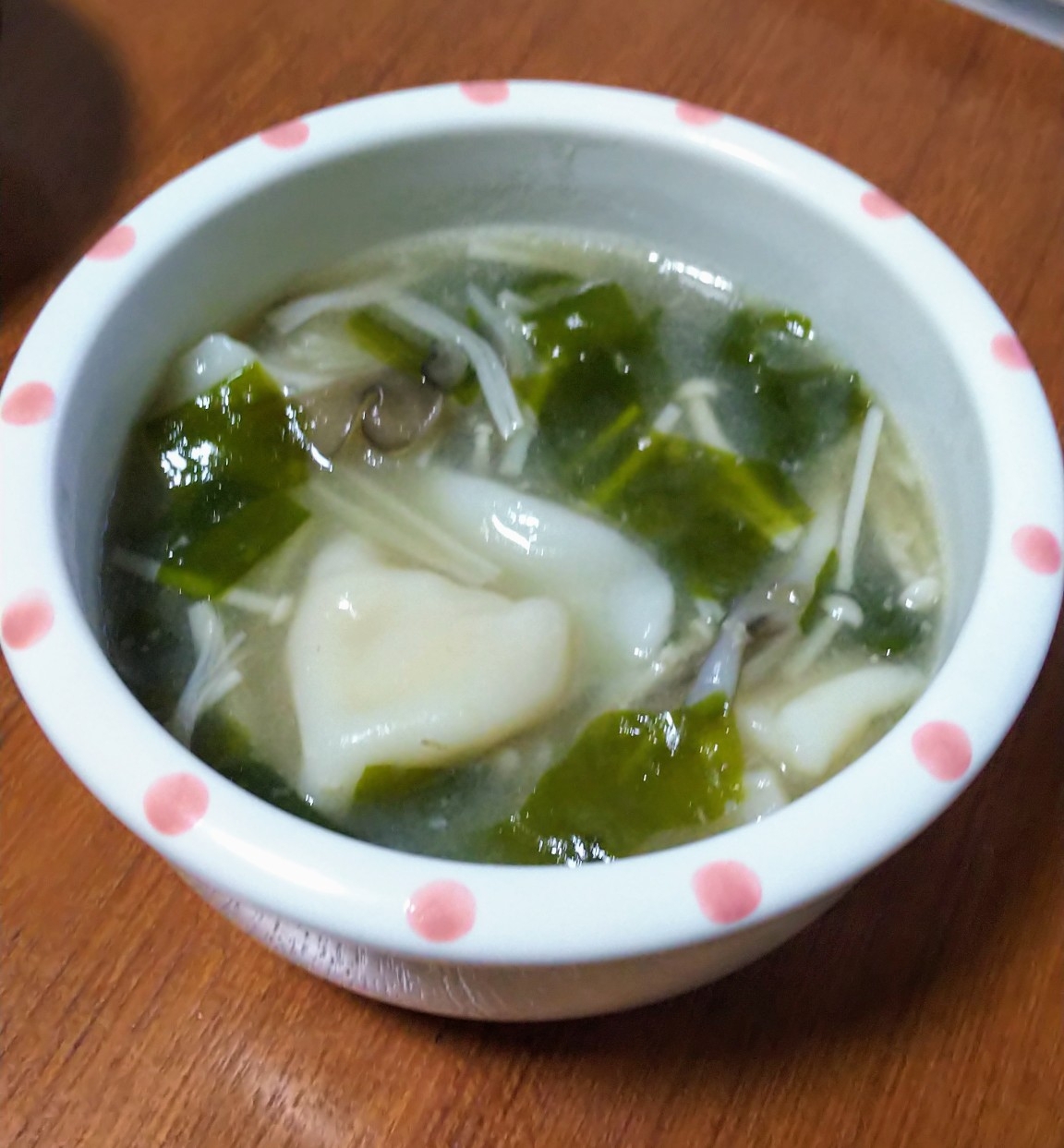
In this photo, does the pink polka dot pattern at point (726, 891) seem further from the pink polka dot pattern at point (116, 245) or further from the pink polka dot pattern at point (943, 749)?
the pink polka dot pattern at point (116, 245)

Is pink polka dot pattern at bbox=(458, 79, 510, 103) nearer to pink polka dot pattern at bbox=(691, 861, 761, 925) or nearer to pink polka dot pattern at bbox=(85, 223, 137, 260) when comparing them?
pink polka dot pattern at bbox=(85, 223, 137, 260)

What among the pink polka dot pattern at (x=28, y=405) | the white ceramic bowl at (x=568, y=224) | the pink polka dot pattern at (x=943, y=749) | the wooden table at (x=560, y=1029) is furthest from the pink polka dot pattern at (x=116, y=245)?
the pink polka dot pattern at (x=943, y=749)

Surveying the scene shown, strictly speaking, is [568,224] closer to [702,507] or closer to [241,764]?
[702,507]

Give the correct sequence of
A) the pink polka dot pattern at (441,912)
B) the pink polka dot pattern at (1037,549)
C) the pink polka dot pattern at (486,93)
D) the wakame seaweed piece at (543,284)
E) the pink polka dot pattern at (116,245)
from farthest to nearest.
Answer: the wakame seaweed piece at (543,284), the pink polka dot pattern at (486,93), the pink polka dot pattern at (116,245), the pink polka dot pattern at (1037,549), the pink polka dot pattern at (441,912)

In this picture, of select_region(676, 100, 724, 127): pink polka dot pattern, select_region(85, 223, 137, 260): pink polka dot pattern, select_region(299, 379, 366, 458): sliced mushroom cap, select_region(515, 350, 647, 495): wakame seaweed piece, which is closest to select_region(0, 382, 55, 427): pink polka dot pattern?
select_region(85, 223, 137, 260): pink polka dot pattern

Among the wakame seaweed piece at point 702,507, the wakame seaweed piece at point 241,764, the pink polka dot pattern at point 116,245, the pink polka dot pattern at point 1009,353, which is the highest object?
the pink polka dot pattern at point 116,245

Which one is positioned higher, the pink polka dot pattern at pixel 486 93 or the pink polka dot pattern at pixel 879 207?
the pink polka dot pattern at pixel 486 93

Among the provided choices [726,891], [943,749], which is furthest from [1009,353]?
[726,891]

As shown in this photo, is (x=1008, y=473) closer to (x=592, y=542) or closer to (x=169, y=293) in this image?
(x=592, y=542)
